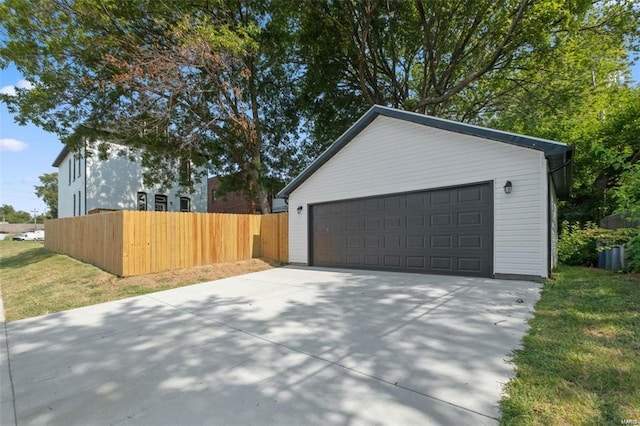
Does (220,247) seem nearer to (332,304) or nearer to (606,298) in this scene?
(332,304)

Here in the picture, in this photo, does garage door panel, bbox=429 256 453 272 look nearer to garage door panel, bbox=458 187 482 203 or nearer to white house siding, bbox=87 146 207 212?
garage door panel, bbox=458 187 482 203

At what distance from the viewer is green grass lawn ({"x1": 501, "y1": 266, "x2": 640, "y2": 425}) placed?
2.15m

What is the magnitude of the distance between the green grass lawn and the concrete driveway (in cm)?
18

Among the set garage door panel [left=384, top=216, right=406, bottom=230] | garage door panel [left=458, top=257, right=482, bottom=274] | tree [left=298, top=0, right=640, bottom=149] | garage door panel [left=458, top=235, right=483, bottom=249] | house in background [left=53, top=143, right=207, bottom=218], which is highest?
tree [left=298, top=0, right=640, bottom=149]

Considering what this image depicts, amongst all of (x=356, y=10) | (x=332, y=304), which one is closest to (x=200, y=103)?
(x=356, y=10)

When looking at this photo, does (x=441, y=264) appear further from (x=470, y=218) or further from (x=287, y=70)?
(x=287, y=70)

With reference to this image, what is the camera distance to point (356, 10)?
1286cm

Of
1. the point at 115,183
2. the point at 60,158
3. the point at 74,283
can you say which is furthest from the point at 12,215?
the point at 74,283

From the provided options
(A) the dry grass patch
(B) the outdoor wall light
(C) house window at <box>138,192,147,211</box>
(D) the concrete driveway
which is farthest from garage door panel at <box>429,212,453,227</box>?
(C) house window at <box>138,192,147,211</box>

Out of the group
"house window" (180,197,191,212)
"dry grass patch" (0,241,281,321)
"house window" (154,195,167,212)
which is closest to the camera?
"dry grass patch" (0,241,281,321)

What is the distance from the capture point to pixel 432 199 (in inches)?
324

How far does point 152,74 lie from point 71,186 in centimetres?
1633

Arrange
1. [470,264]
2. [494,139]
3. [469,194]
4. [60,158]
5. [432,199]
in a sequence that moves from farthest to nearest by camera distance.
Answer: [60,158] < [432,199] < [469,194] < [470,264] < [494,139]

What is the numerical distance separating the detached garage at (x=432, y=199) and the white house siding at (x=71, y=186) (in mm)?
14692
